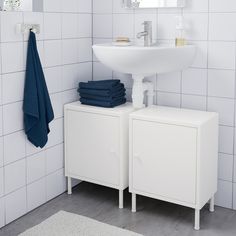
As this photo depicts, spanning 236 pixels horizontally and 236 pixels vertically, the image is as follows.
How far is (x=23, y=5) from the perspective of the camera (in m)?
2.74

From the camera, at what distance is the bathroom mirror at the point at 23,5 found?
2.63 metres

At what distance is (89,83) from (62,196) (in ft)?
2.54

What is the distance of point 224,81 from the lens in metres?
2.66

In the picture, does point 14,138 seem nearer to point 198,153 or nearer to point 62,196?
point 62,196

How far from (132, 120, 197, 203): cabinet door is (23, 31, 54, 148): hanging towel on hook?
538mm

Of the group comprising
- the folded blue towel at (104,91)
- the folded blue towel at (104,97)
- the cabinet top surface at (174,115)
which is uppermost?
the folded blue towel at (104,91)

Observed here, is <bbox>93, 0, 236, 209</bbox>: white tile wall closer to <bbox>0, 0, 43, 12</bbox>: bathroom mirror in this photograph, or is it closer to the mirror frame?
the mirror frame

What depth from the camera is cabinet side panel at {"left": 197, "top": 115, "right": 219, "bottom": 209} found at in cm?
244

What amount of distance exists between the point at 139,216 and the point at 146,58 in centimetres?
95

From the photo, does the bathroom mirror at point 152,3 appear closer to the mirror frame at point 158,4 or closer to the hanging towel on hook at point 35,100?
the mirror frame at point 158,4

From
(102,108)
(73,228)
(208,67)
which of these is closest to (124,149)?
(102,108)

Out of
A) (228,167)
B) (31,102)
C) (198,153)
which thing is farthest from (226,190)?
(31,102)

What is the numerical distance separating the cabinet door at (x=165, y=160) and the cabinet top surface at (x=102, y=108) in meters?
0.15

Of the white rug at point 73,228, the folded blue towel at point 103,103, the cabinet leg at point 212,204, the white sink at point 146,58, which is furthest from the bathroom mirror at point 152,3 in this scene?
the white rug at point 73,228
